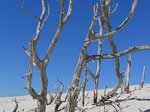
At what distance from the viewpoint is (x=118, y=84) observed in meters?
8.23

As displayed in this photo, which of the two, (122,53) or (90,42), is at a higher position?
(90,42)

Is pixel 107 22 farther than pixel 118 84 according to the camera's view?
No

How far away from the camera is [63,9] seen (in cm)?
742

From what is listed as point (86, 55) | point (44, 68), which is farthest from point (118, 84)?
point (44, 68)

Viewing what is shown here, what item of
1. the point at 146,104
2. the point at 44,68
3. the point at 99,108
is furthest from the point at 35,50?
the point at 146,104

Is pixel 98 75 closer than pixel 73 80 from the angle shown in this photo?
No

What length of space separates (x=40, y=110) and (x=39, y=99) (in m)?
0.20

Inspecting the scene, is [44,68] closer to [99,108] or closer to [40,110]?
[40,110]

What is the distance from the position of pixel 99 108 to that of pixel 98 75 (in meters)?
1.38

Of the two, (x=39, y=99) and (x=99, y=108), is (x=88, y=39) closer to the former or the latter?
(x=39, y=99)

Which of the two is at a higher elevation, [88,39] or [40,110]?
[88,39]

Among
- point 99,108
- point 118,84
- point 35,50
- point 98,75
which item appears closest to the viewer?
point 35,50

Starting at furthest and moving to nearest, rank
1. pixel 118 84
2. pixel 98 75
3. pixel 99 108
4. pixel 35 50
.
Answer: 1. pixel 98 75
2. pixel 99 108
3. pixel 118 84
4. pixel 35 50

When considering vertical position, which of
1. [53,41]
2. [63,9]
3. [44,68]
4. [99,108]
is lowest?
[99,108]
